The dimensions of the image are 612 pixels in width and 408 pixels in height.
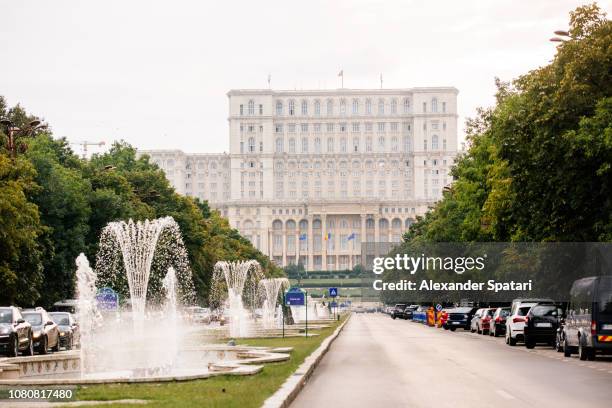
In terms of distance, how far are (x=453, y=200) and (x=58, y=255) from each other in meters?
36.2

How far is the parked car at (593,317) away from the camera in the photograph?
100ft

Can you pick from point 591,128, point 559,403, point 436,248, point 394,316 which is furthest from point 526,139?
point 394,316

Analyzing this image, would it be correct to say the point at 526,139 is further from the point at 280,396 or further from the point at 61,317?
the point at 280,396

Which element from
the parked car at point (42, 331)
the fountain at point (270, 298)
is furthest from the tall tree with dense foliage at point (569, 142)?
the fountain at point (270, 298)

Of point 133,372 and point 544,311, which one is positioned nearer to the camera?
point 133,372

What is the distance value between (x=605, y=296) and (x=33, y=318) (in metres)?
18.9

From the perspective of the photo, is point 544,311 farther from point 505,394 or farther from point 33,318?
point 505,394

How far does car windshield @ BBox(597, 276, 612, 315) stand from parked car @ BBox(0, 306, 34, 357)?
1641 centimetres

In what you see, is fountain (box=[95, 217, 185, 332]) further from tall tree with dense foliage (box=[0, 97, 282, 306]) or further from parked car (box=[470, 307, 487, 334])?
parked car (box=[470, 307, 487, 334])

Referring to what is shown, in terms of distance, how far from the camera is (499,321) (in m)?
56.0

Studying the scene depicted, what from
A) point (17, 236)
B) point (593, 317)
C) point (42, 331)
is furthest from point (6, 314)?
point (593, 317)

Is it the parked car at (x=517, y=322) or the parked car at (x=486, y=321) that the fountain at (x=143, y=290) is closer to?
the parked car at (x=517, y=322)

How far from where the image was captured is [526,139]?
39.5 meters

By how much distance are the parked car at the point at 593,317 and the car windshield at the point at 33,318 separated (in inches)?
677
